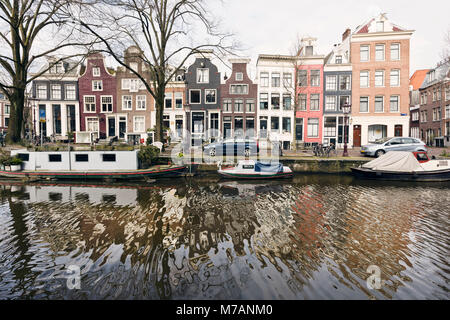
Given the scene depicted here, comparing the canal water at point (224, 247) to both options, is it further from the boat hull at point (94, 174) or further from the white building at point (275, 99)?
the white building at point (275, 99)

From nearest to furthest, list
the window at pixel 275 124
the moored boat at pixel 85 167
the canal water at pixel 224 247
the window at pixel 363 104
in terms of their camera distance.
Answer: the canal water at pixel 224 247 < the moored boat at pixel 85 167 < the window at pixel 363 104 < the window at pixel 275 124

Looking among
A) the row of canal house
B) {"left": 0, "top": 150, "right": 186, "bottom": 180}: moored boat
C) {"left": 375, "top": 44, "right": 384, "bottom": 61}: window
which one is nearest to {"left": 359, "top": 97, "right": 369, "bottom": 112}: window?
the row of canal house

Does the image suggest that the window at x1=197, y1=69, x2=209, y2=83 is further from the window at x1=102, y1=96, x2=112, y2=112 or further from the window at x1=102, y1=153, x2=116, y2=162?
the window at x1=102, y1=153, x2=116, y2=162

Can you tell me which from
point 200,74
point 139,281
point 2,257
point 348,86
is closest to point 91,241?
point 2,257

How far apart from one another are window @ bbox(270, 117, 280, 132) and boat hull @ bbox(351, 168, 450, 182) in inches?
622

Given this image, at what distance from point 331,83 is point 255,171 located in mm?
21393

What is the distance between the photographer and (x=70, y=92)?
3631 centimetres

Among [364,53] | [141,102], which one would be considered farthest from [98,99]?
[364,53]

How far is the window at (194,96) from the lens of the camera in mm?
34094

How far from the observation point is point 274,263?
647 centimetres

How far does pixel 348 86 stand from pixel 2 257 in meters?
35.4

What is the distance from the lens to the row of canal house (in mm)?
32000

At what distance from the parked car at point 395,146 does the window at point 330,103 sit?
1144cm

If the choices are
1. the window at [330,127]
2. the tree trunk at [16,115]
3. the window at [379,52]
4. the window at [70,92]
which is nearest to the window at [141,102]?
the window at [70,92]
